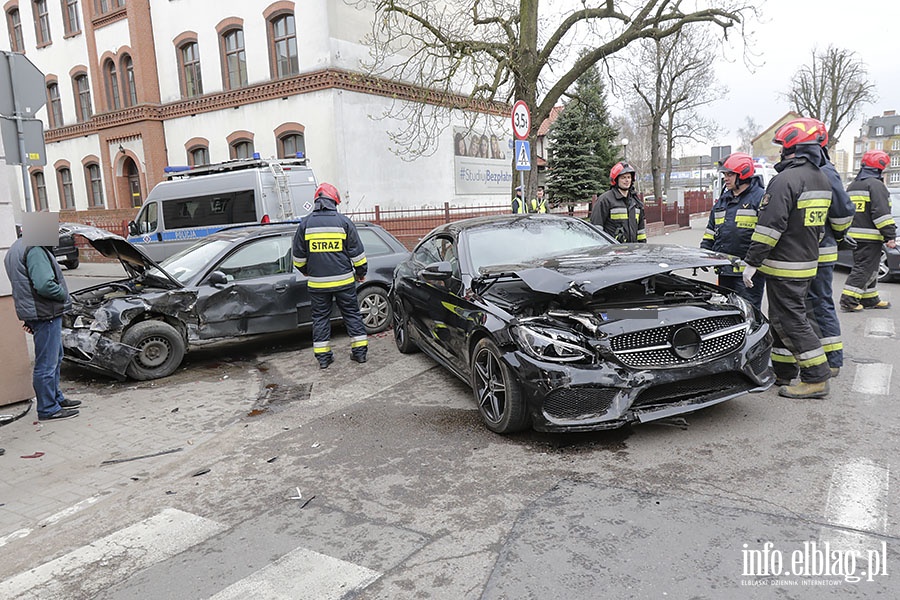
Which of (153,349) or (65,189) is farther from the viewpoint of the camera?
(65,189)

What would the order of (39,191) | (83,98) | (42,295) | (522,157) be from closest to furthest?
(42,295) → (522,157) → (83,98) → (39,191)

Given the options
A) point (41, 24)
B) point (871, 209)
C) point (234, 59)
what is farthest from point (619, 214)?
point (41, 24)

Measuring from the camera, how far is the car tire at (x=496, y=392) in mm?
4277

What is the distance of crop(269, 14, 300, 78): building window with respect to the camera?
1884cm

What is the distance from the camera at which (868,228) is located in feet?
25.9

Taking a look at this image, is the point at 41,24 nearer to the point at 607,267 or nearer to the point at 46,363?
the point at 46,363

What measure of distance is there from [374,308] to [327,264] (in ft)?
5.56

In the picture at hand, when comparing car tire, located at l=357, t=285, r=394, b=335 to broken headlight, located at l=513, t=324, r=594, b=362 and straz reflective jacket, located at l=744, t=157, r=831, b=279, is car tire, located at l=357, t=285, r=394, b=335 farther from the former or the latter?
straz reflective jacket, located at l=744, t=157, r=831, b=279

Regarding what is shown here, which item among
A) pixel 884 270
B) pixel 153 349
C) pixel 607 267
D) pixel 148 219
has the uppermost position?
pixel 148 219

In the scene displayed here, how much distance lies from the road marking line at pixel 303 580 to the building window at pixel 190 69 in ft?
70.2

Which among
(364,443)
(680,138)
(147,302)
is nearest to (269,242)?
(147,302)

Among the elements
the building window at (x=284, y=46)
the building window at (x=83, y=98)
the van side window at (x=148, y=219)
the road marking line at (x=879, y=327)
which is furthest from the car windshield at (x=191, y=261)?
the building window at (x=83, y=98)

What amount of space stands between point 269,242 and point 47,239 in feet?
8.46

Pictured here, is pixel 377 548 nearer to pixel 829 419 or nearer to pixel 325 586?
pixel 325 586
